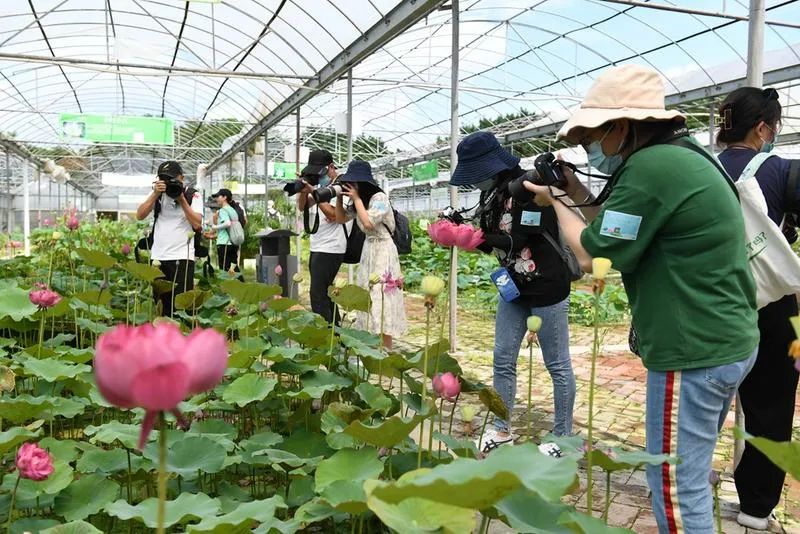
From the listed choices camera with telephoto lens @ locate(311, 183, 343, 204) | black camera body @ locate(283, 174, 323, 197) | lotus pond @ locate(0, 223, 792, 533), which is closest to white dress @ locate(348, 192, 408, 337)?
camera with telephoto lens @ locate(311, 183, 343, 204)

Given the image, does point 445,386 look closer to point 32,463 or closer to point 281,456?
point 281,456

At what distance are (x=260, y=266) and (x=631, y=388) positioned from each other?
4020 millimetres

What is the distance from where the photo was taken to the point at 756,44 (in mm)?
2520

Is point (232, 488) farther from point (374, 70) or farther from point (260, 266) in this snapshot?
point (374, 70)

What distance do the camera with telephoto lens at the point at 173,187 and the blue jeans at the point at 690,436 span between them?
3.17 metres

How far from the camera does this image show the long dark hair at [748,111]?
2047 mm

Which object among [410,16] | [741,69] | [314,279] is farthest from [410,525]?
[741,69]

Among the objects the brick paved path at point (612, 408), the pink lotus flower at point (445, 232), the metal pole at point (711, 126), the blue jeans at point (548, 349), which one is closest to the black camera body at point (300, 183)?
the brick paved path at point (612, 408)

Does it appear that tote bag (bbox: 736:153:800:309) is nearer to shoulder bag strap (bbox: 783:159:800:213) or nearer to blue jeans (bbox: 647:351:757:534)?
shoulder bag strap (bbox: 783:159:800:213)

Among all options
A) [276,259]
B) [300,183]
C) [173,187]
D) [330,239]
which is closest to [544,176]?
[173,187]

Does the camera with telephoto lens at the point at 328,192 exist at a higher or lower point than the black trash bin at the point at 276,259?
higher

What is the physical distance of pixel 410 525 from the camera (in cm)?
104

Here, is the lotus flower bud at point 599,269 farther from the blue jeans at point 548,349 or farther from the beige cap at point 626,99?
the blue jeans at point 548,349

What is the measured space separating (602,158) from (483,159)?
939 mm
